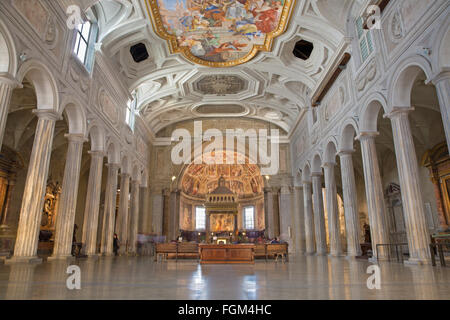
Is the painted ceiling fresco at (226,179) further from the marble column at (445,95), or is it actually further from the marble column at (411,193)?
the marble column at (445,95)

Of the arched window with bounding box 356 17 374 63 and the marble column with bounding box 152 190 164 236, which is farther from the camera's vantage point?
the marble column with bounding box 152 190 164 236

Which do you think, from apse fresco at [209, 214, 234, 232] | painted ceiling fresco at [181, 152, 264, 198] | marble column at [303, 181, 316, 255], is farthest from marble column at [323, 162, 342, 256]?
→ apse fresco at [209, 214, 234, 232]

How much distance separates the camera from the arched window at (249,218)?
1211 inches

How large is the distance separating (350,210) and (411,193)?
13.5 ft

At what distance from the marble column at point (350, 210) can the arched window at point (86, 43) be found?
11.2 m

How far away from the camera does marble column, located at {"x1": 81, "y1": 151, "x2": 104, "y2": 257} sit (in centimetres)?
1242

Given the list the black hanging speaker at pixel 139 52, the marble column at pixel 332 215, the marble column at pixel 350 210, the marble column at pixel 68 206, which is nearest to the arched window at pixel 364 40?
the marble column at pixel 350 210

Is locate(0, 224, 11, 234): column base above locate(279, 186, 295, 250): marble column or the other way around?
the other way around

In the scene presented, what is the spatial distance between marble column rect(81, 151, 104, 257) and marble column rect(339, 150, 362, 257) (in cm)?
1034

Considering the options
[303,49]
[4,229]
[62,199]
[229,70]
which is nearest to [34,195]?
[62,199]

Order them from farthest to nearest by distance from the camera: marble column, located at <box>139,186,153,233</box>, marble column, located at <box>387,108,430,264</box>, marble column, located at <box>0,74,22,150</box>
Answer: marble column, located at <box>139,186,153,233</box> → marble column, located at <box>387,108,430,264</box> → marble column, located at <box>0,74,22,150</box>

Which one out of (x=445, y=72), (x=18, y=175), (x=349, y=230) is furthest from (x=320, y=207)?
(x=18, y=175)

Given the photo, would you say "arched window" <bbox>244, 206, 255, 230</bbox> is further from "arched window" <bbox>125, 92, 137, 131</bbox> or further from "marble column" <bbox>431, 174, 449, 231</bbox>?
"marble column" <bbox>431, 174, 449, 231</bbox>

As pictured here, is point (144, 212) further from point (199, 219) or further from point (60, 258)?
point (60, 258)
